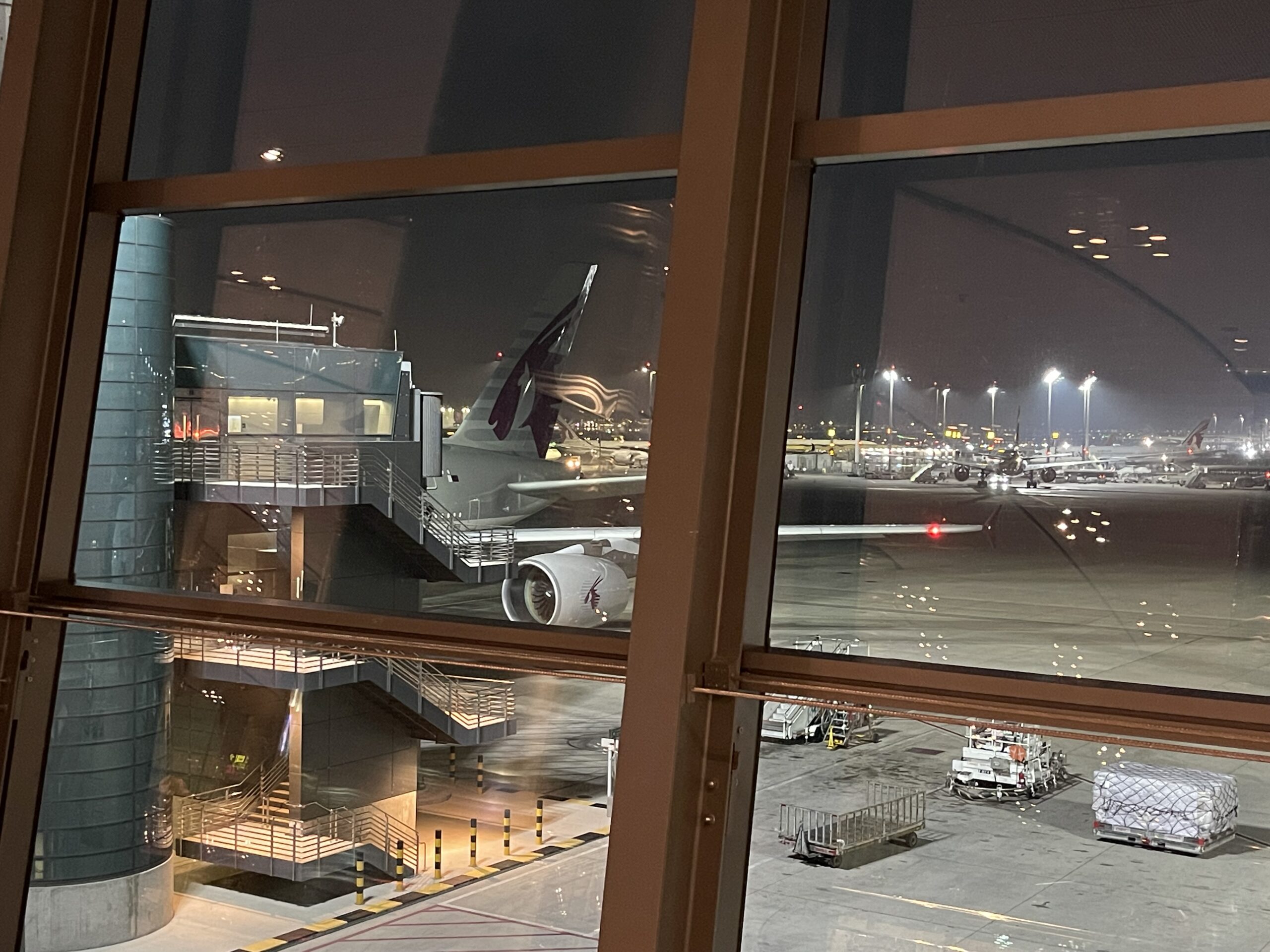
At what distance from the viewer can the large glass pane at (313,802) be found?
7.11ft

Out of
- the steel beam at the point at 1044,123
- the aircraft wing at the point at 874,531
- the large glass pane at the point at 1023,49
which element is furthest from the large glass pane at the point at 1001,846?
the large glass pane at the point at 1023,49

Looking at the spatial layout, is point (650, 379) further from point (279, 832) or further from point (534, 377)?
point (279, 832)

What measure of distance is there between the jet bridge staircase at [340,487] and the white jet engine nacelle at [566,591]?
0.05 meters

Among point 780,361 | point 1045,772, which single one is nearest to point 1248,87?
point 780,361

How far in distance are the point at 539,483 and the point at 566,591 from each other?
0.70 ft

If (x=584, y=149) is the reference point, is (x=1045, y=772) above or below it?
below

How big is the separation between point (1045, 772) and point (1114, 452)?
1.62 feet

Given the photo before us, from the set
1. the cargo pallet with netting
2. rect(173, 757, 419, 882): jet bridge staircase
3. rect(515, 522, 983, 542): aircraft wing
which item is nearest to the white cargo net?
the cargo pallet with netting

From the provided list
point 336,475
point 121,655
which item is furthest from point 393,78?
point 121,655

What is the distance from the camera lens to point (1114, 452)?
1.85 m

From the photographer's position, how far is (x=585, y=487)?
2.21 meters

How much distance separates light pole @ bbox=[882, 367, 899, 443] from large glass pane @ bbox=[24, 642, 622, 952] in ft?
2.14

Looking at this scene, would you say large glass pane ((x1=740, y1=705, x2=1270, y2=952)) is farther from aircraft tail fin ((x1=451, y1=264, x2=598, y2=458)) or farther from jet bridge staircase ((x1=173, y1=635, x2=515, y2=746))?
aircraft tail fin ((x1=451, y1=264, x2=598, y2=458))

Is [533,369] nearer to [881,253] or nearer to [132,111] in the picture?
[881,253]
